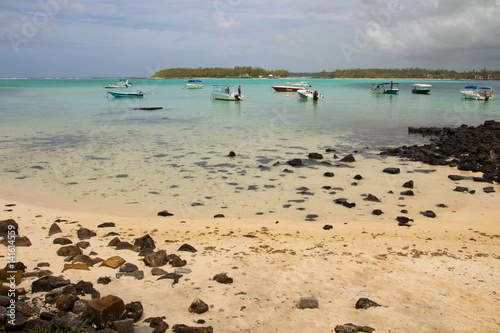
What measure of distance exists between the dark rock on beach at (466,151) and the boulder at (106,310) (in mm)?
12806

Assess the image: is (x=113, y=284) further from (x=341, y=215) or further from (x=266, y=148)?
(x=266, y=148)

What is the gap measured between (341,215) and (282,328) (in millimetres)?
5469

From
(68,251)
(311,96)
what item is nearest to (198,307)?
(68,251)

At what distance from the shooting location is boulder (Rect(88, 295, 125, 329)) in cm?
434

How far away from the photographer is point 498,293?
5.66 m

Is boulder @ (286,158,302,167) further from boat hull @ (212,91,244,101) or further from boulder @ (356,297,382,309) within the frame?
boat hull @ (212,91,244,101)

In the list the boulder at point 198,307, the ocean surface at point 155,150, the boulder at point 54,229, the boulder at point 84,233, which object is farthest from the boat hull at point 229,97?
the boulder at point 198,307

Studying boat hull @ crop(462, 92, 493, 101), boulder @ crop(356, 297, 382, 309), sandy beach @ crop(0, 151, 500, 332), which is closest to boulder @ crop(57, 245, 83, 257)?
sandy beach @ crop(0, 151, 500, 332)

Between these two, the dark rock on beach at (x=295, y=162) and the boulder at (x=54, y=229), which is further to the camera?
the dark rock on beach at (x=295, y=162)

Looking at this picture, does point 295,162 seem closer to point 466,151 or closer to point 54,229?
point 466,151

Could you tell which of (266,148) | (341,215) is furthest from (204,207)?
(266,148)

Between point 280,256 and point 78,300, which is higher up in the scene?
point 78,300

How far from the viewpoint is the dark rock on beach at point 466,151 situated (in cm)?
1471

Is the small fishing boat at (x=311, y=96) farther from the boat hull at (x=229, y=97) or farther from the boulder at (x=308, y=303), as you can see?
the boulder at (x=308, y=303)
